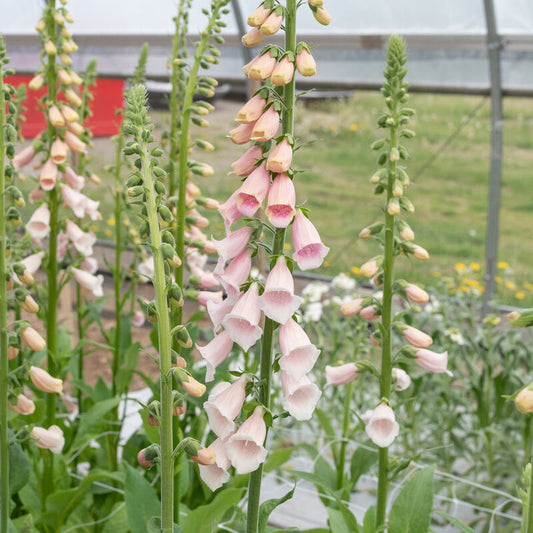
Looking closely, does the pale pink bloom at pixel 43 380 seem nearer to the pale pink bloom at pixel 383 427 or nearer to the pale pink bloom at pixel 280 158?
the pale pink bloom at pixel 383 427

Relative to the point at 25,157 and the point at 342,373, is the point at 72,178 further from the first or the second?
the point at 342,373

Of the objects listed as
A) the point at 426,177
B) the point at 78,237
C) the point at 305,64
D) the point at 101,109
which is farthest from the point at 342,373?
the point at 426,177

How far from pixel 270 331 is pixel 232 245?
145mm

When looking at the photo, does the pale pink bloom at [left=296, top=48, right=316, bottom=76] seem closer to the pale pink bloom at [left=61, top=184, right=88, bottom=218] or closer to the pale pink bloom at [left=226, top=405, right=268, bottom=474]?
the pale pink bloom at [left=226, top=405, right=268, bottom=474]

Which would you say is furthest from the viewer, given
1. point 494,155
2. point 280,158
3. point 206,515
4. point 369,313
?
point 494,155

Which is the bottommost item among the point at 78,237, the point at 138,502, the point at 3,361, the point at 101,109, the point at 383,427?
the point at 138,502

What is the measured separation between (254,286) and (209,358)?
135 millimetres

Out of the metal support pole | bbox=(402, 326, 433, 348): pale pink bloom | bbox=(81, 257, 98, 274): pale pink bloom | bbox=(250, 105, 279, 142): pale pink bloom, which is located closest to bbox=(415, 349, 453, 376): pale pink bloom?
bbox=(402, 326, 433, 348): pale pink bloom

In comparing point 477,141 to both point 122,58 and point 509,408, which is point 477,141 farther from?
point 509,408

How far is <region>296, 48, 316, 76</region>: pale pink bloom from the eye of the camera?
1.15m

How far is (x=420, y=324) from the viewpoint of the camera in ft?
10.7

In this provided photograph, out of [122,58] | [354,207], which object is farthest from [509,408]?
[354,207]

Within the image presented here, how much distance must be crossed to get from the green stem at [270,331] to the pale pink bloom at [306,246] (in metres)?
0.02

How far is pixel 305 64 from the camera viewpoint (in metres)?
1.16
